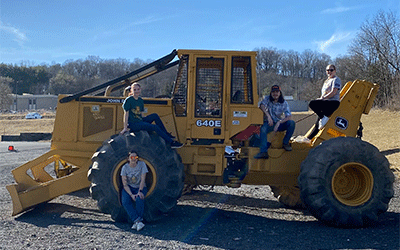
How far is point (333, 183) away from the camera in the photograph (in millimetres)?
6879

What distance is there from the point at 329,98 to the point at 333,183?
1557mm

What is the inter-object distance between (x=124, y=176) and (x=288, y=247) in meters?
2.71

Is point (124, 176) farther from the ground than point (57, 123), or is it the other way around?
point (57, 123)

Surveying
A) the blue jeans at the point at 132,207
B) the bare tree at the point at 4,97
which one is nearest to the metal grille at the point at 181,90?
the blue jeans at the point at 132,207

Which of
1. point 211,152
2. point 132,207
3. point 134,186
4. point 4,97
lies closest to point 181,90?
point 211,152

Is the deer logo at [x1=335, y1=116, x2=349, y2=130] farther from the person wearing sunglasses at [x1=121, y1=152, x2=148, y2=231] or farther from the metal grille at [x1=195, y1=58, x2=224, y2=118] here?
the person wearing sunglasses at [x1=121, y1=152, x2=148, y2=231]

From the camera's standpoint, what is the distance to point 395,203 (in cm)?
852

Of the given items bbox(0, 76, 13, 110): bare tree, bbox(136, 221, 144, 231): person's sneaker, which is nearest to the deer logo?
bbox(136, 221, 144, 231): person's sneaker

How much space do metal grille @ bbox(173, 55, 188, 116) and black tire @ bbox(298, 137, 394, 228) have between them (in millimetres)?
2356

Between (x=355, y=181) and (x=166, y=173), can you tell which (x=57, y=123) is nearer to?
(x=166, y=173)

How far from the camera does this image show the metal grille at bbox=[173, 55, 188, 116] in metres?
7.46

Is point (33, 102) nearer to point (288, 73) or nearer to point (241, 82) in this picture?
point (288, 73)

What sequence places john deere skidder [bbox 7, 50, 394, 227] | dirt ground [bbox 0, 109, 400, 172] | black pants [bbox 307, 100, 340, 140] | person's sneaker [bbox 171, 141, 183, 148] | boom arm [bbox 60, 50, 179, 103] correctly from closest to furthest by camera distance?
john deere skidder [bbox 7, 50, 394, 227] < person's sneaker [bbox 171, 141, 183, 148] < black pants [bbox 307, 100, 340, 140] < boom arm [bbox 60, 50, 179, 103] < dirt ground [bbox 0, 109, 400, 172]

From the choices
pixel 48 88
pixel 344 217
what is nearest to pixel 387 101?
pixel 344 217
